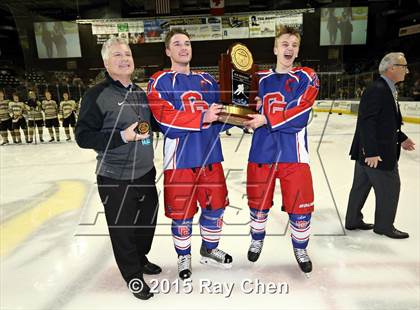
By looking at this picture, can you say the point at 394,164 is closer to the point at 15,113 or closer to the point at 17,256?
the point at 17,256

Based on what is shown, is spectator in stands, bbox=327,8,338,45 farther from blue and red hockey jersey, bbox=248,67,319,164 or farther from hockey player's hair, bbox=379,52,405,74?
blue and red hockey jersey, bbox=248,67,319,164

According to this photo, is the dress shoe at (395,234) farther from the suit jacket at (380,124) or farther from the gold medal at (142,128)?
the gold medal at (142,128)

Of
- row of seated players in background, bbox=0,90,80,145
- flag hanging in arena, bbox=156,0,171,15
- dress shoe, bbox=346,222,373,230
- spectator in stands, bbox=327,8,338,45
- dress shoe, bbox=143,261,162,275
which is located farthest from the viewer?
spectator in stands, bbox=327,8,338,45

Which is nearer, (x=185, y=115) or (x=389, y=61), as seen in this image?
(x=185, y=115)

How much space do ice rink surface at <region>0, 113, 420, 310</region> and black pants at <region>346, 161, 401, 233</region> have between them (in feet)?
0.34

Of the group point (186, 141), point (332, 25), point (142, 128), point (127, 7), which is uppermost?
point (127, 7)

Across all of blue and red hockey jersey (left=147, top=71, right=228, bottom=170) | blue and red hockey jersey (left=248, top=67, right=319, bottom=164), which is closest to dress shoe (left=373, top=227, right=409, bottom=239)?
blue and red hockey jersey (left=248, top=67, right=319, bottom=164)

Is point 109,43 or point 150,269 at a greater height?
point 109,43

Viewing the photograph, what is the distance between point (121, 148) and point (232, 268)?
96cm

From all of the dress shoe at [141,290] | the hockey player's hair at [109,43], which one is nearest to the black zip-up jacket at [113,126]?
the hockey player's hair at [109,43]

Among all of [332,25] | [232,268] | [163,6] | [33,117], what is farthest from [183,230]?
[332,25]

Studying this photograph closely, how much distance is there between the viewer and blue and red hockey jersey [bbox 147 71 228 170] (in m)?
1.51

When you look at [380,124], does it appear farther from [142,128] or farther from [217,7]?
[217,7]

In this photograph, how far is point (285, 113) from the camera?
1.56m
